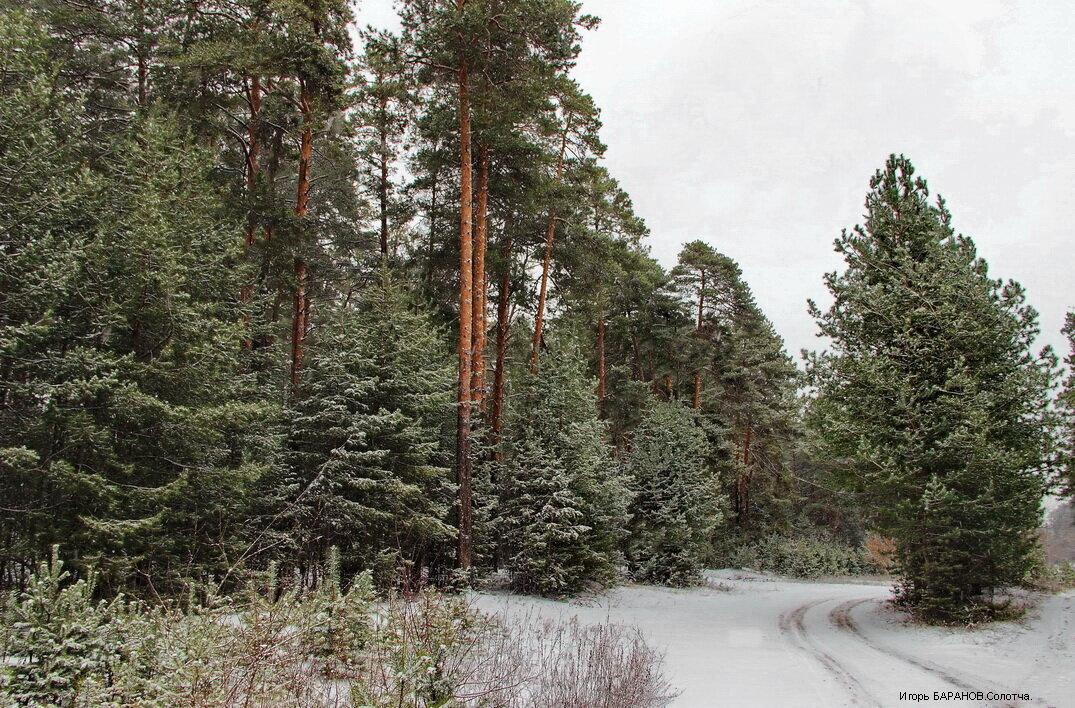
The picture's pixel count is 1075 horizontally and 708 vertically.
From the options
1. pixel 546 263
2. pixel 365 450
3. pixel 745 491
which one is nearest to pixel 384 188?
pixel 546 263

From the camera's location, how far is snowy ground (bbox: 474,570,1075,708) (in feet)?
24.2

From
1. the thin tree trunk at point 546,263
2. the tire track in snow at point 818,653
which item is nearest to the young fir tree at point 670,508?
the tire track in snow at point 818,653

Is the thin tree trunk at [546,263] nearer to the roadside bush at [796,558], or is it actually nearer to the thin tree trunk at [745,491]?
the thin tree trunk at [745,491]

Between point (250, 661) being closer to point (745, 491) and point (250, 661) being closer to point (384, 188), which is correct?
point (384, 188)

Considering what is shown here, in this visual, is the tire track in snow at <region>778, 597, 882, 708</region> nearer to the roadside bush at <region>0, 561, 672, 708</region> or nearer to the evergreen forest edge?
the evergreen forest edge

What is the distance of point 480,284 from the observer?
15438 mm

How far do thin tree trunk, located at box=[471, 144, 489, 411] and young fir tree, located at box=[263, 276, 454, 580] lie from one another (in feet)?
2.87

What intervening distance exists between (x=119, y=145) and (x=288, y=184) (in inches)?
415

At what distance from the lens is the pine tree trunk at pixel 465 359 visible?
1302 centimetres

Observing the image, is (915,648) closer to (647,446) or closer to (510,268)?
(647,446)

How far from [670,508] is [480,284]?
10.2 m

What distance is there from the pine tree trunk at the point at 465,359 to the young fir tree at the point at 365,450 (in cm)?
48

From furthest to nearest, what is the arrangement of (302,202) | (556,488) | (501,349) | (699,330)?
(699,330), (501,349), (302,202), (556,488)

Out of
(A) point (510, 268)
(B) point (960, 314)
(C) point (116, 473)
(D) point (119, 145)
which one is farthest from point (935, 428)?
(D) point (119, 145)
